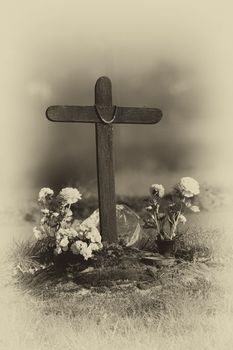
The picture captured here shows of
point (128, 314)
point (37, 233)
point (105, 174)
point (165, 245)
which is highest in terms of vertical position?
point (105, 174)

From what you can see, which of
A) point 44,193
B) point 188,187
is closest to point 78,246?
point 44,193

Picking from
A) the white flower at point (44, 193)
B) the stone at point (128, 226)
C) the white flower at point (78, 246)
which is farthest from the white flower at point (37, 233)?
the stone at point (128, 226)

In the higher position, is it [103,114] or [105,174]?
[103,114]

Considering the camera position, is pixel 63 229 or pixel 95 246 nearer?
pixel 95 246

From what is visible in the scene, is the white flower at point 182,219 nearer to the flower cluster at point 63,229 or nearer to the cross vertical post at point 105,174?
the cross vertical post at point 105,174

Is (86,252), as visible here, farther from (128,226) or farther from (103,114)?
(103,114)

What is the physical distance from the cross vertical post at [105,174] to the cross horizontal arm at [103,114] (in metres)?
0.11

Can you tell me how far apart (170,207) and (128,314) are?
1750mm

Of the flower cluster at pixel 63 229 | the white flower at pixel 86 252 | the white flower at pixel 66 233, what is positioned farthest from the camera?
the white flower at pixel 66 233

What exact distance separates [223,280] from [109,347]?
6.19ft

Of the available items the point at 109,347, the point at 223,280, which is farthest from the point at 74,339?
the point at 223,280

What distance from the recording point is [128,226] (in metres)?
7.70

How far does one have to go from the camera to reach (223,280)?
6.68 metres

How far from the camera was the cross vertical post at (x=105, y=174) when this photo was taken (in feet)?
22.7
